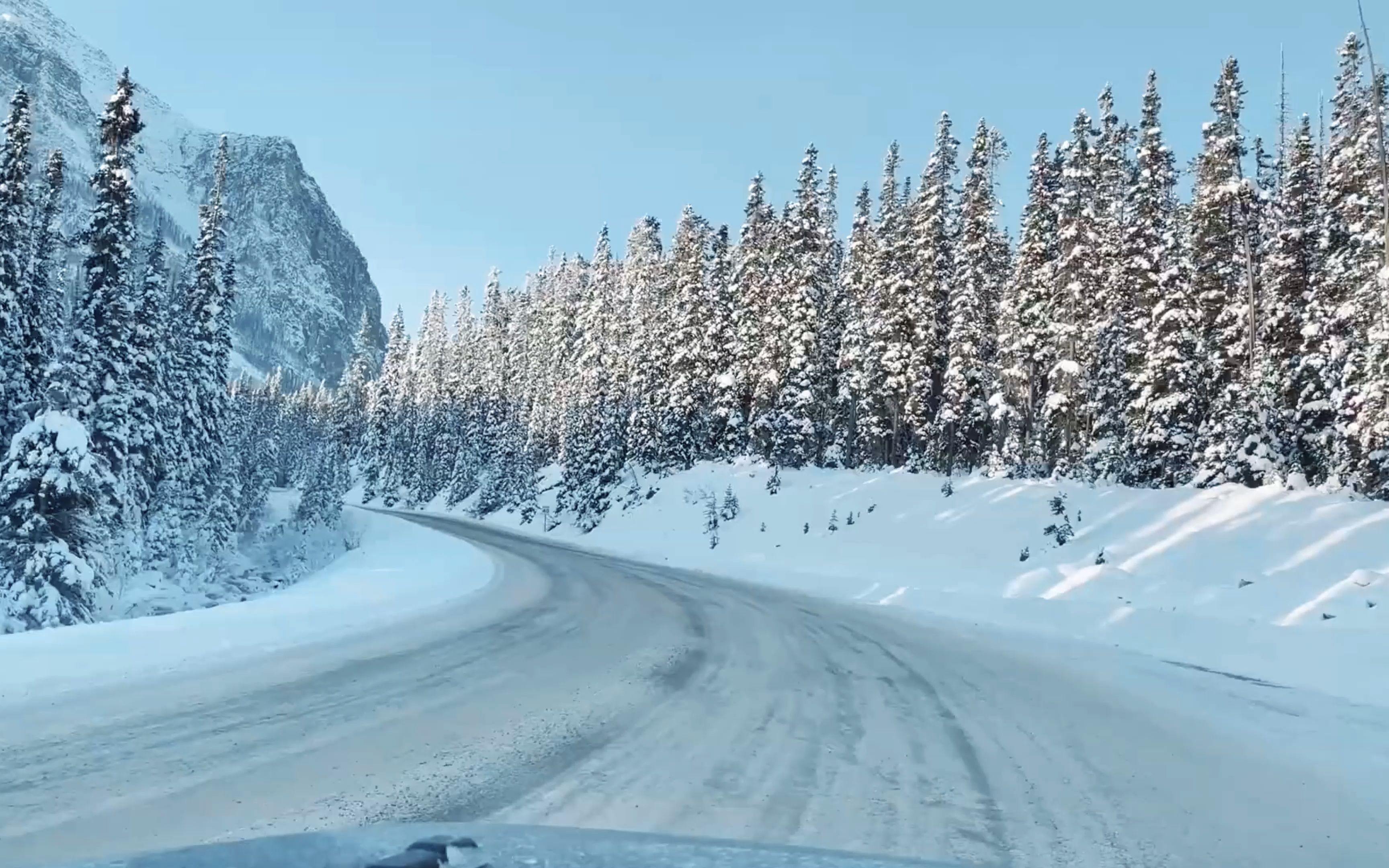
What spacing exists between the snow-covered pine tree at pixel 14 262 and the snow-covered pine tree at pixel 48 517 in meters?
4.79

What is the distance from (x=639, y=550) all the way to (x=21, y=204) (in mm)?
22990

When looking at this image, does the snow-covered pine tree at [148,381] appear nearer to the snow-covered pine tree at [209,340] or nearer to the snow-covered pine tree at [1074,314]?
the snow-covered pine tree at [209,340]

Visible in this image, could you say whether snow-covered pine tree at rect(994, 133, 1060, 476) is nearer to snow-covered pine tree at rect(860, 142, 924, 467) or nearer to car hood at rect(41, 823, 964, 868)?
snow-covered pine tree at rect(860, 142, 924, 467)

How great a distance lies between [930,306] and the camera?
3516 centimetres

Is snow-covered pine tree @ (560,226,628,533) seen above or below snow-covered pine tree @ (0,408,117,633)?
above

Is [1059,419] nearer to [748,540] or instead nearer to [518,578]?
[748,540]

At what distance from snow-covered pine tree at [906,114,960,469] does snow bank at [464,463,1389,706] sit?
733 centimetres

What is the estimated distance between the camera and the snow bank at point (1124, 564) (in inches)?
424

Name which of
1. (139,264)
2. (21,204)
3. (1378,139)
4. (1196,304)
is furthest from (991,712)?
(139,264)

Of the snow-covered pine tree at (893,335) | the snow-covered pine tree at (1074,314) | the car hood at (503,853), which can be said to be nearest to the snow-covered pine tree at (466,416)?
the snow-covered pine tree at (893,335)

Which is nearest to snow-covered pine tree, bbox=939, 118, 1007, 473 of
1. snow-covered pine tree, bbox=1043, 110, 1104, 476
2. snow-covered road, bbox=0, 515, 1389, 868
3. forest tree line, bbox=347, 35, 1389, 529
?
forest tree line, bbox=347, 35, 1389, 529

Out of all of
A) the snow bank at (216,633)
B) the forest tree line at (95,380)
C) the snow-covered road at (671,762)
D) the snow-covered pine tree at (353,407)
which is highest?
the snow-covered pine tree at (353,407)

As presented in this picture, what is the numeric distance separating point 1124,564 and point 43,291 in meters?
33.7

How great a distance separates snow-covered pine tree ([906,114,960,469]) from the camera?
35094mm
